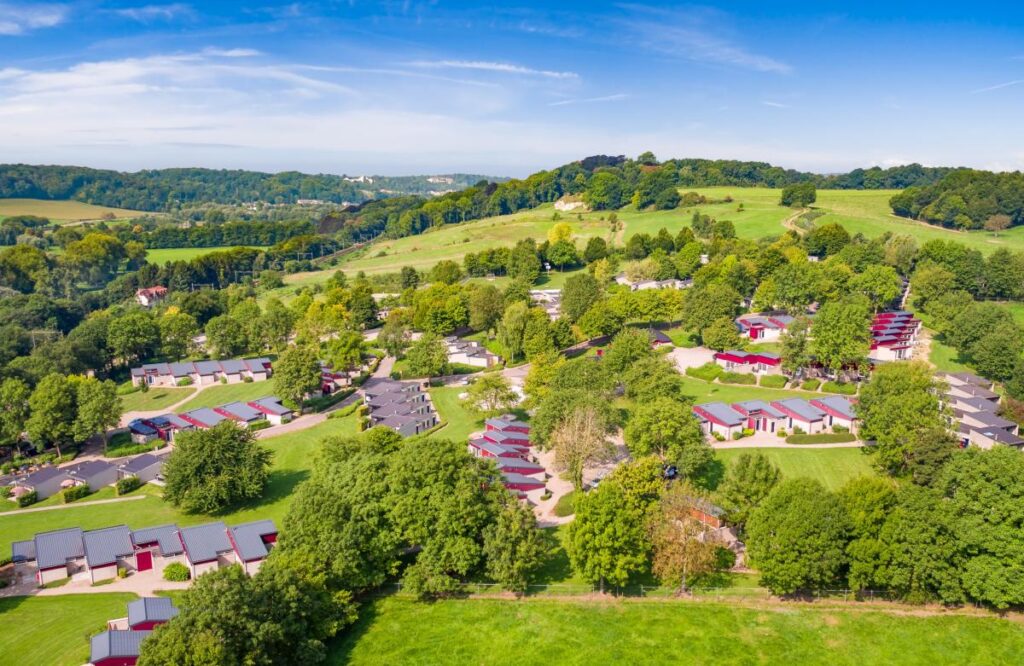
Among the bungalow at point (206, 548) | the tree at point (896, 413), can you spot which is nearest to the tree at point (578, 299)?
the tree at point (896, 413)

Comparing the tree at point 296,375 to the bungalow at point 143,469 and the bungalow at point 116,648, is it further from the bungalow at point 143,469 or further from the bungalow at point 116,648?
the bungalow at point 116,648

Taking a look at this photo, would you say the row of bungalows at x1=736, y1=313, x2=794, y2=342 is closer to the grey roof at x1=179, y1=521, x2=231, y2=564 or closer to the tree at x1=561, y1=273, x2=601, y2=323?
the tree at x1=561, y1=273, x2=601, y2=323

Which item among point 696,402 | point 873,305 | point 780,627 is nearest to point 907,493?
point 780,627

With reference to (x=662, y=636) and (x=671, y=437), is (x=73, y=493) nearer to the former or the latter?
(x=662, y=636)

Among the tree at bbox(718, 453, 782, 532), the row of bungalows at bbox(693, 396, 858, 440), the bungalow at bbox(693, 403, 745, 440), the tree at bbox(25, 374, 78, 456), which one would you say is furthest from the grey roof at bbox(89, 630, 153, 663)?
the row of bungalows at bbox(693, 396, 858, 440)

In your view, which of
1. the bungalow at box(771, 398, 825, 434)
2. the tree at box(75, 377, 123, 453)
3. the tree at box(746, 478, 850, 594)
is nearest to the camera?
the tree at box(746, 478, 850, 594)

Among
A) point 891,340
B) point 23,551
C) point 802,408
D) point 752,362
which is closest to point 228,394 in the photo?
point 23,551
